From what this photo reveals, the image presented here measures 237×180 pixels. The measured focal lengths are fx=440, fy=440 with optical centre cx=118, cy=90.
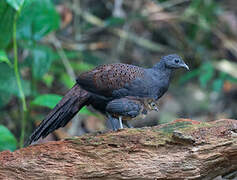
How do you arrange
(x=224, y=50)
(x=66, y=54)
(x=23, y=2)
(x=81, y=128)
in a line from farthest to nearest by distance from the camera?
(x=224, y=50) → (x=81, y=128) → (x=66, y=54) → (x=23, y=2)

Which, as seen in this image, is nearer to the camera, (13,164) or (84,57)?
(13,164)

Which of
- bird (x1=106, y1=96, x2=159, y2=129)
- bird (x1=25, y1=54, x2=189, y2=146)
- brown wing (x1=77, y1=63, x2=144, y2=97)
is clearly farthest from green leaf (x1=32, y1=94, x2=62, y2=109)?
bird (x1=106, y1=96, x2=159, y2=129)

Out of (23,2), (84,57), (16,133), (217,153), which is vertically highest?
(84,57)

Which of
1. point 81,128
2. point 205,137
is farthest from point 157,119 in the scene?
point 205,137

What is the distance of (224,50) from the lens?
10.3 m

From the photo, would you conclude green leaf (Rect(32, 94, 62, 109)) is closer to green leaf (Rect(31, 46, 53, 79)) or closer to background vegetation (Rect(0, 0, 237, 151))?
green leaf (Rect(31, 46, 53, 79))

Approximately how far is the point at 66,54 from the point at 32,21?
1.84 m

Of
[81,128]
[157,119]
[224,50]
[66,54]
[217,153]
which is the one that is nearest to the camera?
[217,153]

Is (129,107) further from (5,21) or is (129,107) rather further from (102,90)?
(5,21)

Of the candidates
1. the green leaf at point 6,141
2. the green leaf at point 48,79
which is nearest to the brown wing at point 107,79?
the green leaf at point 6,141

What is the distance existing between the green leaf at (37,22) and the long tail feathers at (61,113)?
135cm

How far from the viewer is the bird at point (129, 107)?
436 cm

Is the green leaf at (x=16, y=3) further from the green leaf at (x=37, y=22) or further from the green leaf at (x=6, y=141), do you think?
the green leaf at (x=6, y=141)

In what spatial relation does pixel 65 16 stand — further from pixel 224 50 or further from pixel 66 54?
pixel 224 50
